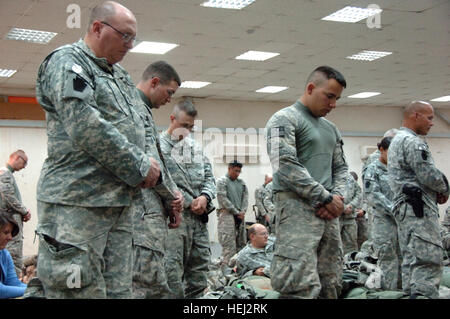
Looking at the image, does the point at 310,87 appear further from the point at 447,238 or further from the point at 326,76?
the point at 447,238

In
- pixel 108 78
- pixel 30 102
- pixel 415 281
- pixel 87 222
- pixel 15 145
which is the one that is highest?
pixel 30 102

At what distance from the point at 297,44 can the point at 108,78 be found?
7.40 meters

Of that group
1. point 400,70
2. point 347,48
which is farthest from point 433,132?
point 347,48

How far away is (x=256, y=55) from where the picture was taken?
32.7 ft

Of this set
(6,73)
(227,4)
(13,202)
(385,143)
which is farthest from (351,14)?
(6,73)

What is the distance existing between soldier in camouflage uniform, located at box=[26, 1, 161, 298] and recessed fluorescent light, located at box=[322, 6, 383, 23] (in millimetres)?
5932

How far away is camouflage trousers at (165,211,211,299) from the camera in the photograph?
12.8 feet

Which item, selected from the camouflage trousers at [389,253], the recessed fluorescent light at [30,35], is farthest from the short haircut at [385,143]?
the recessed fluorescent light at [30,35]

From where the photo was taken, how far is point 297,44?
9273 mm

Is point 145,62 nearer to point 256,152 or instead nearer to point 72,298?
point 256,152

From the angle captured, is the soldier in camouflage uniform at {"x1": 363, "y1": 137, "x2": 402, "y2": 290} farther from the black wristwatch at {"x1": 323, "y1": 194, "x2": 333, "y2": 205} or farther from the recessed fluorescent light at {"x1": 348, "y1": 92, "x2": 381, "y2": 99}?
the recessed fluorescent light at {"x1": 348, "y1": 92, "x2": 381, "y2": 99}

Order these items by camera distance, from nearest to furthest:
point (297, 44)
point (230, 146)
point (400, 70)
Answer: point (297, 44) → point (400, 70) → point (230, 146)

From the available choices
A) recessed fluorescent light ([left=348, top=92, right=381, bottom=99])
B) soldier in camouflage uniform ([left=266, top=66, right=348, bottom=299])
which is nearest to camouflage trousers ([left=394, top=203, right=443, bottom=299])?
soldier in camouflage uniform ([left=266, top=66, right=348, bottom=299])

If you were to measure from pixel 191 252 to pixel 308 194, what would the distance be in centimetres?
137
